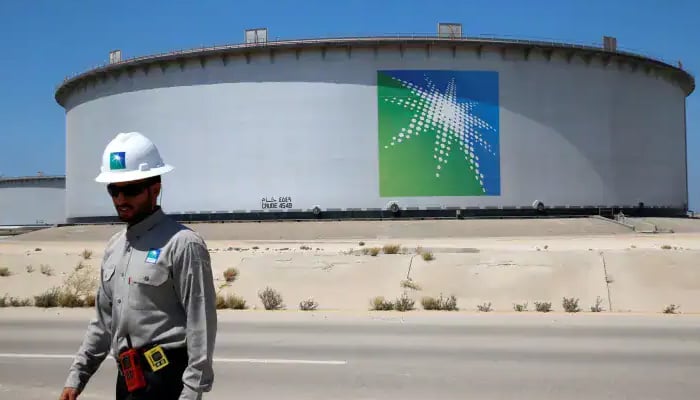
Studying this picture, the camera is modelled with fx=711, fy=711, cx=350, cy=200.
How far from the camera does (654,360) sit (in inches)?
367

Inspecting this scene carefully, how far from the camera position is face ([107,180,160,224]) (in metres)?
3.65


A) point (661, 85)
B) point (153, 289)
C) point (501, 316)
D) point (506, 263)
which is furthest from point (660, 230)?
point (153, 289)

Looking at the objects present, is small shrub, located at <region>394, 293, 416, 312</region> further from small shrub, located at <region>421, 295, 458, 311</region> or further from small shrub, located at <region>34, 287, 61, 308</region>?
small shrub, located at <region>34, 287, 61, 308</region>

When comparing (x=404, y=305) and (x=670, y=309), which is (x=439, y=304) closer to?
A: (x=404, y=305)

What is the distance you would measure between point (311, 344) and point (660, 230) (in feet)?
135

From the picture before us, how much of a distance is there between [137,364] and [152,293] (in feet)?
1.15

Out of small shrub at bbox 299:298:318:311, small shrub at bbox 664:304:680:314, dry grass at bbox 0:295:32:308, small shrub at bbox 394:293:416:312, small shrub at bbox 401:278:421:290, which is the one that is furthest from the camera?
small shrub at bbox 401:278:421:290

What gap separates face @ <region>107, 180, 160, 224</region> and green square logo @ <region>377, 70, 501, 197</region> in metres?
41.1

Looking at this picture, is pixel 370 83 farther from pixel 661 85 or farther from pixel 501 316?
pixel 501 316

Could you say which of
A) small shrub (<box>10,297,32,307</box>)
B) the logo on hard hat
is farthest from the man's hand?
small shrub (<box>10,297,32,307</box>)

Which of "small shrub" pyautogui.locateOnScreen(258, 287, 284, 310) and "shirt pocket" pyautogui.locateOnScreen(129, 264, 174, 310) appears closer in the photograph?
"shirt pocket" pyautogui.locateOnScreen(129, 264, 174, 310)

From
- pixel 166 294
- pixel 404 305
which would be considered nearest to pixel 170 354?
pixel 166 294

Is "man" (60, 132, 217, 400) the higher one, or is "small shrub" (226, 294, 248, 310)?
"man" (60, 132, 217, 400)

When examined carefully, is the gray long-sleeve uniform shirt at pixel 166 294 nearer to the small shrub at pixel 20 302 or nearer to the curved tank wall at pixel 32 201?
the small shrub at pixel 20 302
